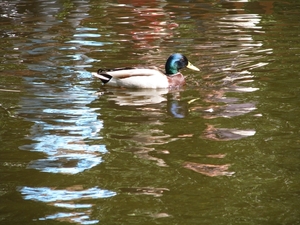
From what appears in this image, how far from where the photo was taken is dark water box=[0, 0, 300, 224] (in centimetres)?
711

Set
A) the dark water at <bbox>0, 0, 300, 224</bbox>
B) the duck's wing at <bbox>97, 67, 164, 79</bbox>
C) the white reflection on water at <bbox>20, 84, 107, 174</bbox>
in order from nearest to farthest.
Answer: the dark water at <bbox>0, 0, 300, 224</bbox> < the white reflection on water at <bbox>20, 84, 107, 174</bbox> < the duck's wing at <bbox>97, 67, 164, 79</bbox>

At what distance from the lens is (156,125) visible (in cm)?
986

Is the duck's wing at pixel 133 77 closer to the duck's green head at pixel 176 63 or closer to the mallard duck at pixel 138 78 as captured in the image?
the mallard duck at pixel 138 78

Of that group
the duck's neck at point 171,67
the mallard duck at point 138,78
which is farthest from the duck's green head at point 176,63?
the mallard duck at point 138,78

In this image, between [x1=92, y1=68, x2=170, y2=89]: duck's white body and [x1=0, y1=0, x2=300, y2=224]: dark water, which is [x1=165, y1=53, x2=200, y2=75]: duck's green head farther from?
[x1=0, y1=0, x2=300, y2=224]: dark water

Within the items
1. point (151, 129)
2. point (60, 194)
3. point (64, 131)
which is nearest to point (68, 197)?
point (60, 194)

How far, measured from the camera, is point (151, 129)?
9648 millimetres

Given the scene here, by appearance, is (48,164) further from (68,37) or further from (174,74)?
(68,37)

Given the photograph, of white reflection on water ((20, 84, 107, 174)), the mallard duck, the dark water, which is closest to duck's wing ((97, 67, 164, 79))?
the mallard duck

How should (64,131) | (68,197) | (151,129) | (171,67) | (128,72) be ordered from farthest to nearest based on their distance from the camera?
(171,67) < (128,72) < (151,129) < (64,131) < (68,197)

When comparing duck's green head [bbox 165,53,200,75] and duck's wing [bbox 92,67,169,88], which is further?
duck's green head [bbox 165,53,200,75]

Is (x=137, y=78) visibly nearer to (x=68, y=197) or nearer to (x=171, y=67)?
(x=171, y=67)

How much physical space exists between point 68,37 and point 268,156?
891 cm

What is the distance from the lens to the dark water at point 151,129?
7105 mm
